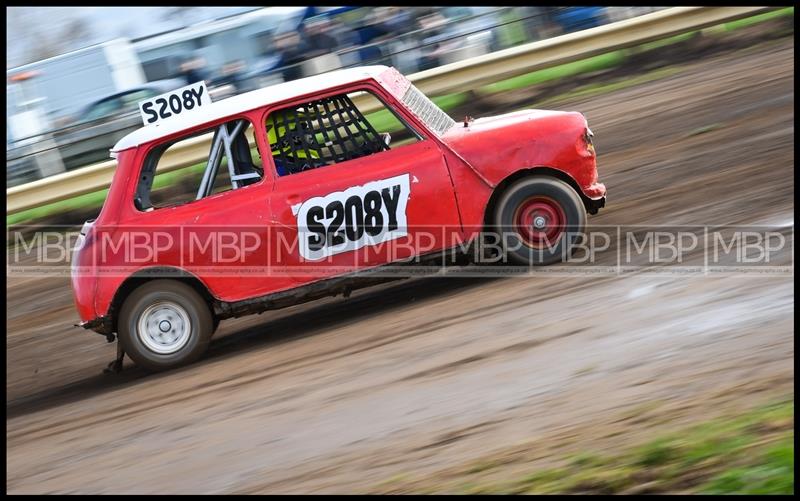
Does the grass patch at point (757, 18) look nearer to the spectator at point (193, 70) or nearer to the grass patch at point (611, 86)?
the grass patch at point (611, 86)

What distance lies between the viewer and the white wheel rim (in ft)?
22.7

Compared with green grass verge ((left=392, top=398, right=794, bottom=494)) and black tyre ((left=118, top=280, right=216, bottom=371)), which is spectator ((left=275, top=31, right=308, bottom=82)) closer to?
black tyre ((left=118, top=280, right=216, bottom=371))

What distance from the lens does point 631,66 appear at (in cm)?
1390

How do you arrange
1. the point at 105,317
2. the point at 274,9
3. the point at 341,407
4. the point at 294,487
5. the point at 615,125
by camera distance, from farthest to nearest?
the point at 274,9
the point at 615,125
the point at 105,317
the point at 341,407
the point at 294,487

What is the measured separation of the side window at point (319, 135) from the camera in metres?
6.87

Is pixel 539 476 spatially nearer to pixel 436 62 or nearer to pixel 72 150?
pixel 436 62

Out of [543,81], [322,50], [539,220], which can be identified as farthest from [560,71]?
[539,220]

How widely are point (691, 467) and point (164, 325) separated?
419cm

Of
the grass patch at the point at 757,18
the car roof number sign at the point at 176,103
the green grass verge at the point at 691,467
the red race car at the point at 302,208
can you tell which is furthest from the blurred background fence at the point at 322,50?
the green grass verge at the point at 691,467

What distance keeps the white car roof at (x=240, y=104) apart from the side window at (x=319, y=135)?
4.0 inches

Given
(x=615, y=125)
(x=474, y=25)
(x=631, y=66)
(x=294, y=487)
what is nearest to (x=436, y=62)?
(x=474, y=25)

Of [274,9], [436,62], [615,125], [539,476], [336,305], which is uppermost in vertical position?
[274,9]

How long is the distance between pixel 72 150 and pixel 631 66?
323 inches

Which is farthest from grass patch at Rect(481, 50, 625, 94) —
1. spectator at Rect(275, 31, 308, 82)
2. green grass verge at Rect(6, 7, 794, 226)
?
spectator at Rect(275, 31, 308, 82)
